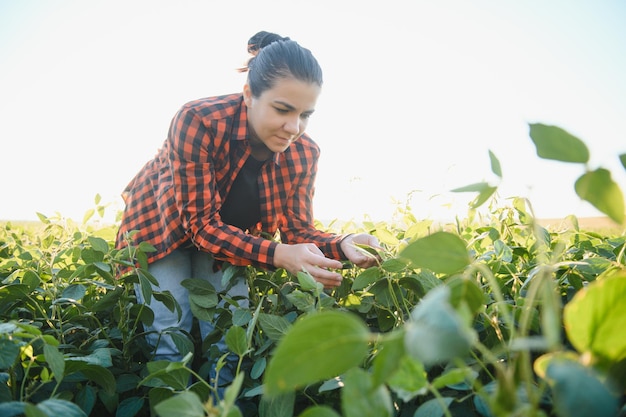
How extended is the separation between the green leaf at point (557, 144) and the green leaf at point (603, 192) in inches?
0.6

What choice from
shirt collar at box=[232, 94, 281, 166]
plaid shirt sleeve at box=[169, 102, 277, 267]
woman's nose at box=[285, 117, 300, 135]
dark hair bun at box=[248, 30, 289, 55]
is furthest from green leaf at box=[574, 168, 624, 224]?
dark hair bun at box=[248, 30, 289, 55]

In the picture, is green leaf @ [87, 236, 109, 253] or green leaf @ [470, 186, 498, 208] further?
green leaf @ [87, 236, 109, 253]

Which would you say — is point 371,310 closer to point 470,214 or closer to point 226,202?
point 470,214

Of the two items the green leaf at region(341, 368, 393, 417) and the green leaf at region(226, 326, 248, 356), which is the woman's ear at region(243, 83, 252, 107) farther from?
the green leaf at region(341, 368, 393, 417)

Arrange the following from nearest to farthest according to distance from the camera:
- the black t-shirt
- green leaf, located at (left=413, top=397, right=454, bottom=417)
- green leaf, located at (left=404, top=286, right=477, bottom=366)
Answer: green leaf, located at (left=404, top=286, right=477, bottom=366) → green leaf, located at (left=413, top=397, right=454, bottom=417) → the black t-shirt

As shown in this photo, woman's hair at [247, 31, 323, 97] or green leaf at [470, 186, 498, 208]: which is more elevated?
woman's hair at [247, 31, 323, 97]

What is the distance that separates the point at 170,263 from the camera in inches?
69.4

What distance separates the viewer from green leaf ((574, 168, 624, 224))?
332 mm

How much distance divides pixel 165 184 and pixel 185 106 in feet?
1.06

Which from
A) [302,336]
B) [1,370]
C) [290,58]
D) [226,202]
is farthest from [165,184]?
[302,336]

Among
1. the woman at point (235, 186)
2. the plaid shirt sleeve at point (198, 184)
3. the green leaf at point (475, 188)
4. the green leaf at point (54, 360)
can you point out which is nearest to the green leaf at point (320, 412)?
the green leaf at point (475, 188)

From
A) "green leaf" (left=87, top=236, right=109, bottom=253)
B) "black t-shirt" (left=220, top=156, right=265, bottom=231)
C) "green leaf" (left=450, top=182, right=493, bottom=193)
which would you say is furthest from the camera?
"black t-shirt" (left=220, top=156, right=265, bottom=231)

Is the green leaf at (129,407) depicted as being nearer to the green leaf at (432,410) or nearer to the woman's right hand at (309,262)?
the woman's right hand at (309,262)

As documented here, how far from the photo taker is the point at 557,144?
332mm
